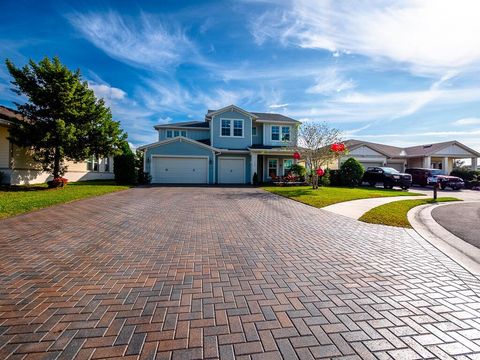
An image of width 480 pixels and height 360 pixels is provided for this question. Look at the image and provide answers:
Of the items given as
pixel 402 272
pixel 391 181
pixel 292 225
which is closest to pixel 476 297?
pixel 402 272

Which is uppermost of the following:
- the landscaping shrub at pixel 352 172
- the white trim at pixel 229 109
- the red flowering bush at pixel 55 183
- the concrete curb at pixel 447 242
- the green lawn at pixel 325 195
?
the white trim at pixel 229 109

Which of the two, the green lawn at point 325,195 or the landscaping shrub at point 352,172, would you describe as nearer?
the green lawn at point 325,195

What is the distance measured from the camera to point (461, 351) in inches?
88.4

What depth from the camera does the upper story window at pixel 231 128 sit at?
2323 cm

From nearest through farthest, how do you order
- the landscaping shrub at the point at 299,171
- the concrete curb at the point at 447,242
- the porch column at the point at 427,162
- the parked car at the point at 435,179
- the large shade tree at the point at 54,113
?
the concrete curb at the point at 447,242 < the large shade tree at the point at 54,113 < the parked car at the point at 435,179 < the landscaping shrub at the point at 299,171 < the porch column at the point at 427,162

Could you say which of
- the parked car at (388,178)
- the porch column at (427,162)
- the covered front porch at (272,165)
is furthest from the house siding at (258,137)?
the porch column at (427,162)

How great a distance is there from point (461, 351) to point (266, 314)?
1821mm

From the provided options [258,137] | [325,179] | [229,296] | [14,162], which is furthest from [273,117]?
[229,296]

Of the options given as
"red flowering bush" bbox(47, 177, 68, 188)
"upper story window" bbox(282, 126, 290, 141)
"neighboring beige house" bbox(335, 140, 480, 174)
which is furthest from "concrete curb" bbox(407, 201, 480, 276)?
"neighboring beige house" bbox(335, 140, 480, 174)

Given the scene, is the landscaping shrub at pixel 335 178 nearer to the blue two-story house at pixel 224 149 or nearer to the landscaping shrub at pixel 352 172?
the landscaping shrub at pixel 352 172

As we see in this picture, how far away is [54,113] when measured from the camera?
14.2m

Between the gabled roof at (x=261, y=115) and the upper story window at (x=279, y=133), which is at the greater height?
the gabled roof at (x=261, y=115)

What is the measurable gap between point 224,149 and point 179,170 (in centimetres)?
449

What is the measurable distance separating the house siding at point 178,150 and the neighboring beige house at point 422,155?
50.1 ft
